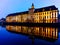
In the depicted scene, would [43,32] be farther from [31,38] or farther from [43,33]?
[31,38]

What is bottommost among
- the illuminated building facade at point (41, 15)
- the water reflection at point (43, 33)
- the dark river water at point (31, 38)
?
the dark river water at point (31, 38)

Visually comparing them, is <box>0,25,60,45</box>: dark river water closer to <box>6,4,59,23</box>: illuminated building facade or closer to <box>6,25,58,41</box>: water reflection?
<box>6,25,58,41</box>: water reflection

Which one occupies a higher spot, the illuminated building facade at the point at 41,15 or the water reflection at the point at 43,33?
the illuminated building facade at the point at 41,15

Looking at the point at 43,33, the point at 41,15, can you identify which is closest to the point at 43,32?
the point at 43,33

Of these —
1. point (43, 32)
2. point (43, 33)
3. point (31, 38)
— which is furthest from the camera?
point (43, 32)

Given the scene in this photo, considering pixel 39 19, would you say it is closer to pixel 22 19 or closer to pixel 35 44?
pixel 22 19

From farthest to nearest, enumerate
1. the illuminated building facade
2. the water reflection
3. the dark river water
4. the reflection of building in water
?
1. the illuminated building facade
2. the reflection of building in water
3. the water reflection
4. the dark river water

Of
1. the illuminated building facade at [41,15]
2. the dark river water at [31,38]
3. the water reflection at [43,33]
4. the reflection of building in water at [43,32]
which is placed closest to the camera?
the dark river water at [31,38]

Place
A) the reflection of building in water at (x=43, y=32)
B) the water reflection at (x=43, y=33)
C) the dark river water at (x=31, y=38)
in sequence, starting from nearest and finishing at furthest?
the dark river water at (x=31, y=38) → the water reflection at (x=43, y=33) → the reflection of building in water at (x=43, y=32)

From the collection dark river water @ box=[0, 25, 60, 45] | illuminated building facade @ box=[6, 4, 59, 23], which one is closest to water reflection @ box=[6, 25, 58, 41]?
dark river water @ box=[0, 25, 60, 45]

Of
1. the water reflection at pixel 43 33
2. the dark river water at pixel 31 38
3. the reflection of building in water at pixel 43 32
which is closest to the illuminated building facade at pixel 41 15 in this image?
the reflection of building in water at pixel 43 32

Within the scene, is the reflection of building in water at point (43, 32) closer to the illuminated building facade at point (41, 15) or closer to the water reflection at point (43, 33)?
the water reflection at point (43, 33)

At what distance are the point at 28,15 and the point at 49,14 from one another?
14.9 meters

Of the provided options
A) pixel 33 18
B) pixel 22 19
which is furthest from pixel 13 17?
pixel 33 18
